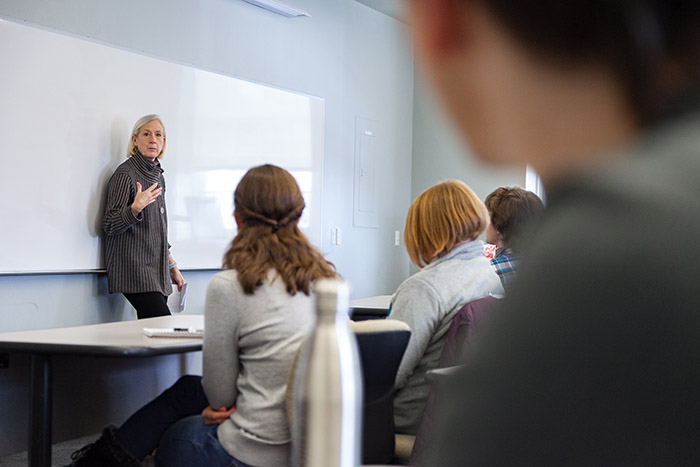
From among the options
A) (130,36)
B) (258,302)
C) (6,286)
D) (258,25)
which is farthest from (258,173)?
(258,25)

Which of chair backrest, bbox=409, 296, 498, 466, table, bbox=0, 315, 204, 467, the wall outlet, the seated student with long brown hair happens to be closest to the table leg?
table, bbox=0, 315, 204, 467

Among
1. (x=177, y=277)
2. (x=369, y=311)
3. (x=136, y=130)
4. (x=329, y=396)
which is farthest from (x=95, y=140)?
(x=329, y=396)

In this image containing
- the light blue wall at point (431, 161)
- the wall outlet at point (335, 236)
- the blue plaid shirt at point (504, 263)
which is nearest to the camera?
the blue plaid shirt at point (504, 263)

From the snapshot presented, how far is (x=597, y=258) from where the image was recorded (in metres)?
0.36

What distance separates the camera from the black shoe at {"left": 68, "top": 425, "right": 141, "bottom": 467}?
104 inches

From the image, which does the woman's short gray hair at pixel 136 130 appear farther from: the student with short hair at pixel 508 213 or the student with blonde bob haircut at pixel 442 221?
the student with blonde bob haircut at pixel 442 221

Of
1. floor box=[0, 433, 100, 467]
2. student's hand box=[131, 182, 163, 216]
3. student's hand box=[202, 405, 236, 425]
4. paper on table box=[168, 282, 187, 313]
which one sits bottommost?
floor box=[0, 433, 100, 467]

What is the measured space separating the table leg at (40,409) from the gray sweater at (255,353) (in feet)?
2.48

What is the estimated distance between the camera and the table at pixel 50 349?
7.94 feet

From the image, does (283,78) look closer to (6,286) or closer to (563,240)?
(6,286)

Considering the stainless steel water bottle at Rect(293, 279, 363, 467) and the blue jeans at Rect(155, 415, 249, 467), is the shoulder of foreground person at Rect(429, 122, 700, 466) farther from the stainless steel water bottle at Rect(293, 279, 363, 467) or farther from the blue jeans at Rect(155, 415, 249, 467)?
the blue jeans at Rect(155, 415, 249, 467)

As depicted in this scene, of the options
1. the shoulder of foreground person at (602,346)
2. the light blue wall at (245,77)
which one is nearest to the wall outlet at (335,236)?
the light blue wall at (245,77)

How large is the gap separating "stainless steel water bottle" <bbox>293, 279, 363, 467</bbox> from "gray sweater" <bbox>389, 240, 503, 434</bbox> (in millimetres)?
1881

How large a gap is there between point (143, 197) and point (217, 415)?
230 centimetres
